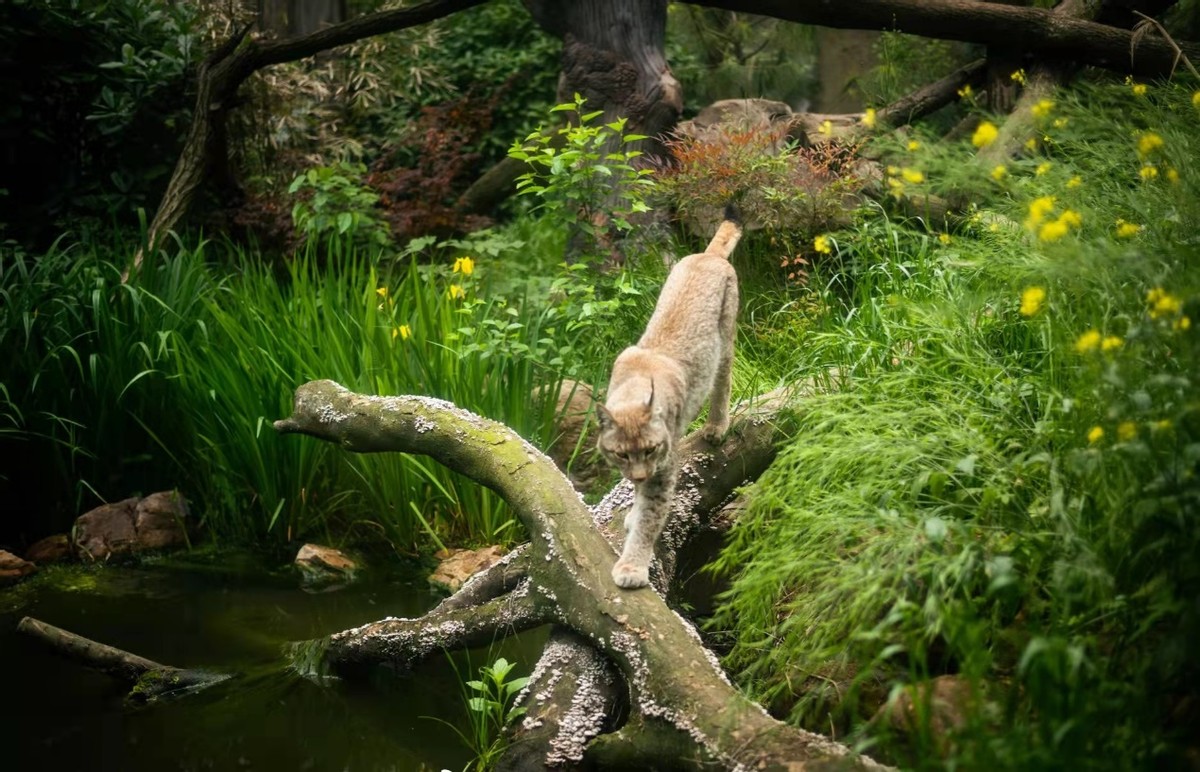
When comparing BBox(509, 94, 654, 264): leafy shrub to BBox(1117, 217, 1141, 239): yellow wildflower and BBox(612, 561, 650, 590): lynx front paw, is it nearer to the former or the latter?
BBox(612, 561, 650, 590): lynx front paw

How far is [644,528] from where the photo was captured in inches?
142

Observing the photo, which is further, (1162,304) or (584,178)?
(584,178)

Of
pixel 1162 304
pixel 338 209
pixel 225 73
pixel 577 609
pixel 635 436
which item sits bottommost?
pixel 577 609

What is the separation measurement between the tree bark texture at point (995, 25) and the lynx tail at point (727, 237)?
2.93 metres

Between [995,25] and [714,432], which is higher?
[995,25]

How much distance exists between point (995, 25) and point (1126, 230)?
413 centimetres

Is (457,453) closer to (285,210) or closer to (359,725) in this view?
(359,725)

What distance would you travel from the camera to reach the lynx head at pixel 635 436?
3.55m

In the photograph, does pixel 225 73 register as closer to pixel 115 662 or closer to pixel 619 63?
pixel 619 63

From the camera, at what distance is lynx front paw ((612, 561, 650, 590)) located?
347cm

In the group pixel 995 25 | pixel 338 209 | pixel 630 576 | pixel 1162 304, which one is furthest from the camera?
pixel 338 209

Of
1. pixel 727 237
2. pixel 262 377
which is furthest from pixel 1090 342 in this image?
pixel 262 377

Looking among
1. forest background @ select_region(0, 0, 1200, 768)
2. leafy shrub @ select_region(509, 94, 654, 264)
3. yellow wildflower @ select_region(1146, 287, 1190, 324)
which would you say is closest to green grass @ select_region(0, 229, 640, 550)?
forest background @ select_region(0, 0, 1200, 768)

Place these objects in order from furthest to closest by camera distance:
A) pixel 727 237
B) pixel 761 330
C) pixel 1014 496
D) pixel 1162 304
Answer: pixel 761 330 < pixel 727 237 < pixel 1014 496 < pixel 1162 304
